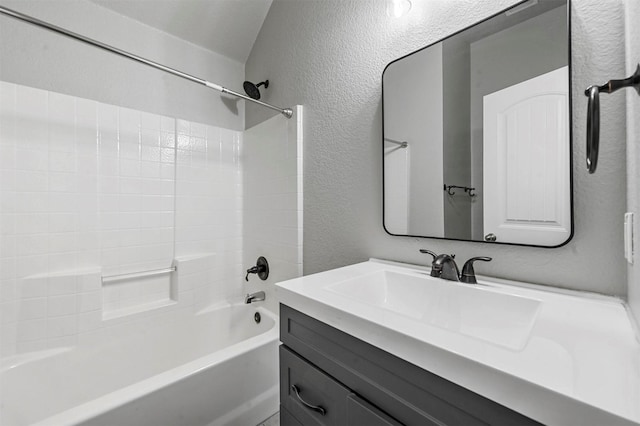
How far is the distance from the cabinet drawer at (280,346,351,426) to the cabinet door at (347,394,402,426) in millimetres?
18

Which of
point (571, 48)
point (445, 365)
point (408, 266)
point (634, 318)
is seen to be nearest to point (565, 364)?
point (445, 365)

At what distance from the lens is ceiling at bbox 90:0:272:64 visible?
1623 millimetres

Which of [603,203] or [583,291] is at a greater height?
[603,203]

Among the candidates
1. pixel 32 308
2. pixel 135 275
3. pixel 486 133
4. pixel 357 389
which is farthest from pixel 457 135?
pixel 32 308

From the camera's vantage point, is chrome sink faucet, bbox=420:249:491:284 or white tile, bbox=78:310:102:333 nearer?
chrome sink faucet, bbox=420:249:491:284

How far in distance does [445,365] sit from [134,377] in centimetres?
174

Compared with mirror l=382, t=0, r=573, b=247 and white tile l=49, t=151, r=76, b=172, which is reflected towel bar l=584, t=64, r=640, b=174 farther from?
white tile l=49, t=151, r=76, b=172

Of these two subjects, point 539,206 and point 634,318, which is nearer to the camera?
point 634,318

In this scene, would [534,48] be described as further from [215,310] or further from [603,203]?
[215,310]

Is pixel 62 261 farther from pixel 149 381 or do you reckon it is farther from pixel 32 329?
pixel 149 381

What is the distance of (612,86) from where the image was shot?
1.68ft

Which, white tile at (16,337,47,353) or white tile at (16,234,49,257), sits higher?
white tile at (16,234,49,257)

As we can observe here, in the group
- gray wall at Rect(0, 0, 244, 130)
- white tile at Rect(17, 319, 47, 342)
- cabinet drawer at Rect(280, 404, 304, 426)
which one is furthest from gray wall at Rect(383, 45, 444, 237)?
white tile at Rect(17, 319, 47, 342)

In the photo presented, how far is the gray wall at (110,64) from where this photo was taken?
134cm
